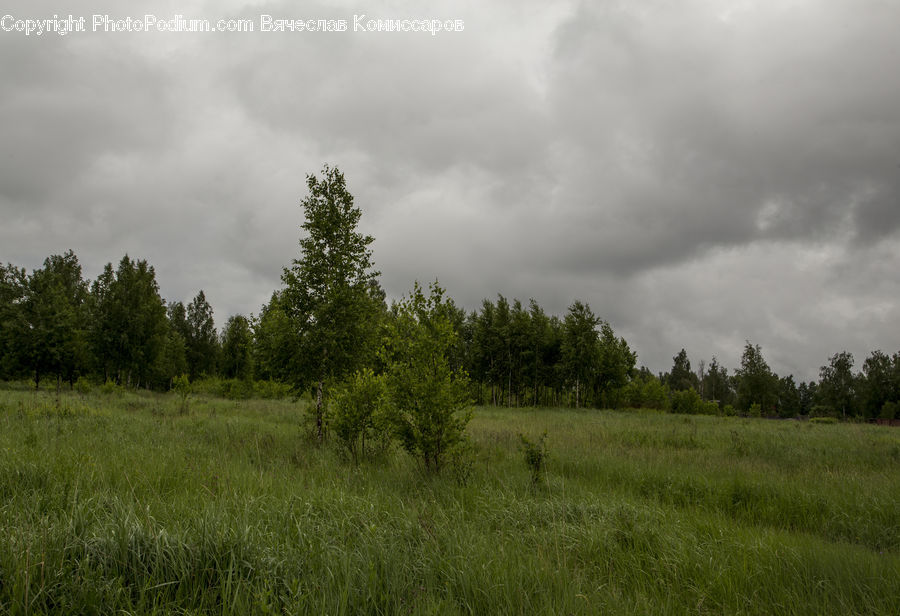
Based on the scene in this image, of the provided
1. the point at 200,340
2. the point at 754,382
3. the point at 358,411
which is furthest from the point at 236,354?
the point at 754,382

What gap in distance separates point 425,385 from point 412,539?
13.5 feet

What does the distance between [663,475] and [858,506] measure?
310 centimetres

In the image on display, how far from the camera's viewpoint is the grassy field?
315 cm

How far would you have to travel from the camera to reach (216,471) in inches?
262

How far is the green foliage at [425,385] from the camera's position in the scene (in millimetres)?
8406

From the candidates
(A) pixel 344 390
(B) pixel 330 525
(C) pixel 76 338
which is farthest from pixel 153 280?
(B) pixel 330 525

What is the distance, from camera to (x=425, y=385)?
8.41m

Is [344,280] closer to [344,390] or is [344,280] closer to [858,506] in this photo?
[344,390]

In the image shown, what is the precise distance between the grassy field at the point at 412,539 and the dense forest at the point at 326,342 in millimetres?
3518

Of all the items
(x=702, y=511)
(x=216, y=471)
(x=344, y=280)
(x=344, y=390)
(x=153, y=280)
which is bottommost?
(x=702, y=511)

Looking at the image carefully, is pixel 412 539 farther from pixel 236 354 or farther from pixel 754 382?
pixel 754 382

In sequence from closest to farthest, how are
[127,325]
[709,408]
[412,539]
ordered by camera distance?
[412,539] < [127,325] < [709,408]

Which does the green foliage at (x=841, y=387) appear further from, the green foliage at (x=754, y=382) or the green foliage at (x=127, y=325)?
the green foliage at (x=127, y=325)

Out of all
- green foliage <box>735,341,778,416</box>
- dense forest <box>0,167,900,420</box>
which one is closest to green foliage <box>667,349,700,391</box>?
dense forest <box>0,167,900,420</box>
